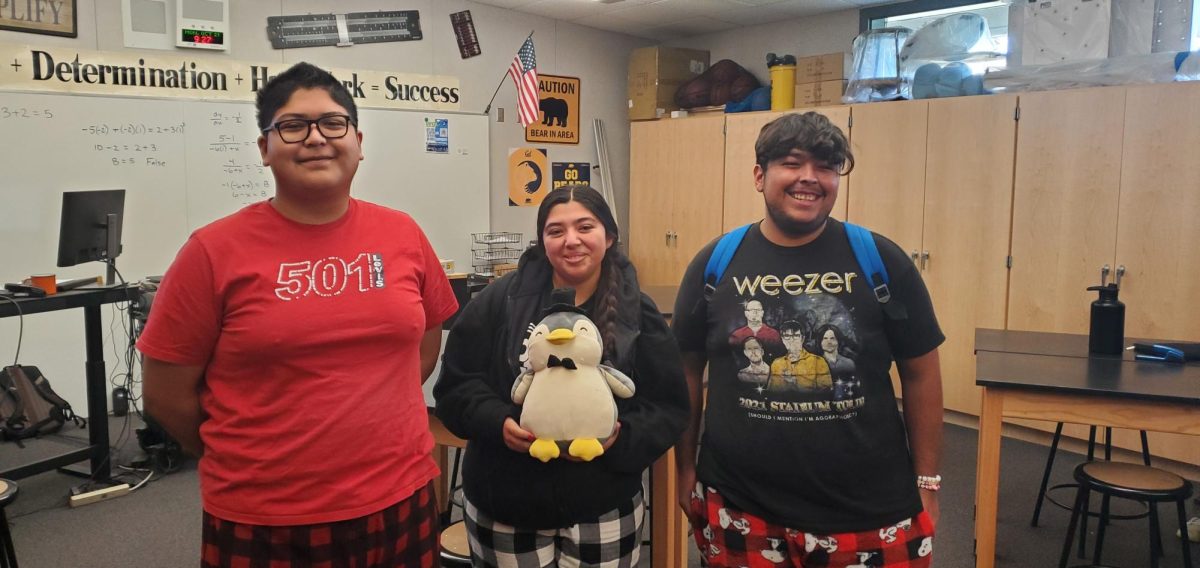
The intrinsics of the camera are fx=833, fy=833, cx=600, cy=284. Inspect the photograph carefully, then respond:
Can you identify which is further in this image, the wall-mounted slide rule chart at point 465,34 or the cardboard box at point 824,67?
the wall-mounted slide rule chart at point 465,34

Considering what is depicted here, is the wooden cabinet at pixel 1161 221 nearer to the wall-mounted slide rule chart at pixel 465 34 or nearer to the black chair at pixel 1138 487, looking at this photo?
the black chair at pixel 1138 487

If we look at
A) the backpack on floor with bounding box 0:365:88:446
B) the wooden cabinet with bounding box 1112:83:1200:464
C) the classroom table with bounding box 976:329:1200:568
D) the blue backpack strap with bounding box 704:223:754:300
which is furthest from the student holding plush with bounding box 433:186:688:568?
the wooden cabinet with bounding box 1112:83:1200:464

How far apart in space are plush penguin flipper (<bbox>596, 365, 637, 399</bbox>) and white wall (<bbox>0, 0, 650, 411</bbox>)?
386 cm

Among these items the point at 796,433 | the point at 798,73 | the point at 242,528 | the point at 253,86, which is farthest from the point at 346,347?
the point at 798,73

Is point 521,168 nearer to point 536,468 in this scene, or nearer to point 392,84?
point 392,84

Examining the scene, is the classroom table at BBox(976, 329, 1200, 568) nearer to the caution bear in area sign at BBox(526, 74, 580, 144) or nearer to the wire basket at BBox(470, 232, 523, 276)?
the wire basket at BBox(470, 232, 523, 276)

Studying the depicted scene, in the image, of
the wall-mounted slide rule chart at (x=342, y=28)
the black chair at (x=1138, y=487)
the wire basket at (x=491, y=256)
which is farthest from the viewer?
the wire basket at (x=491, y=256)

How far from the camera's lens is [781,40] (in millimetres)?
6219

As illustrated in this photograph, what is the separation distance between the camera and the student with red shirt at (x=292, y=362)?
1.25m

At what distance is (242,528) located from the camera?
1.28 metres

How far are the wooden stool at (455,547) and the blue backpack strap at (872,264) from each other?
1403 millimetres

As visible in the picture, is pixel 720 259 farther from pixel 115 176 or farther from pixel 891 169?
pixel 115 176

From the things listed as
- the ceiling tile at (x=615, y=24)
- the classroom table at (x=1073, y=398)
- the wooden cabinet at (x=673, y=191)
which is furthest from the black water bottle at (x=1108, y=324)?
the ceiling tile at (x=615, y=24)

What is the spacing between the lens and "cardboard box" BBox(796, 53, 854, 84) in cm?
527
